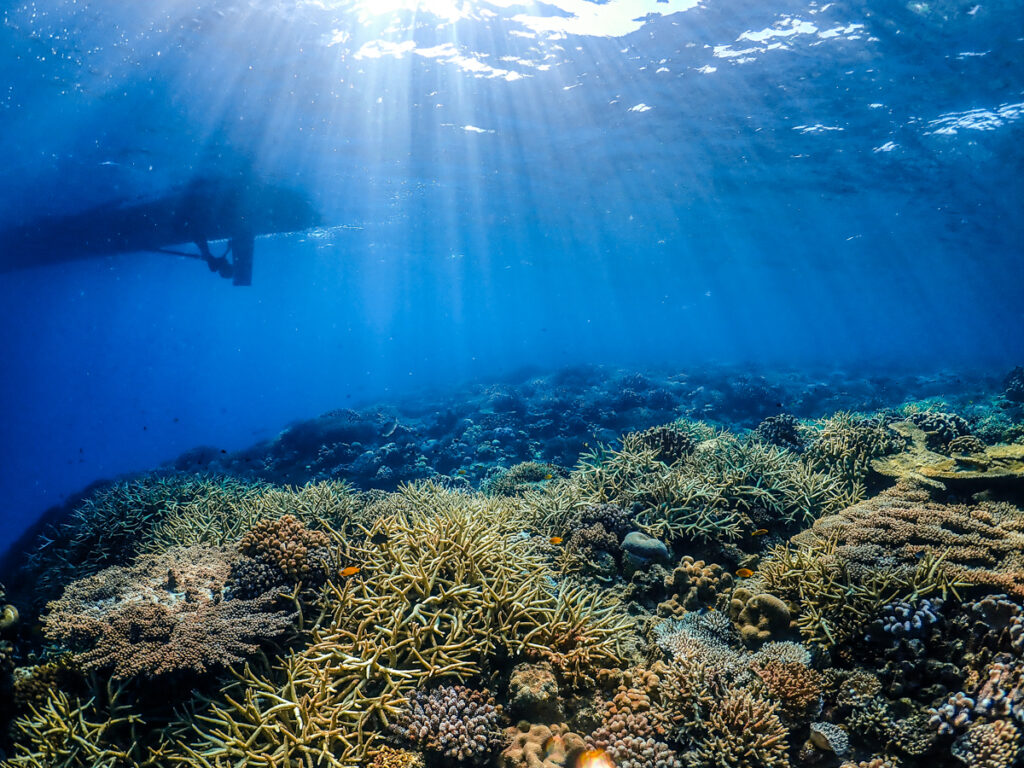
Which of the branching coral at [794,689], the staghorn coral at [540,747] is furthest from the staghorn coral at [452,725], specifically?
the branching coral at [794,689]

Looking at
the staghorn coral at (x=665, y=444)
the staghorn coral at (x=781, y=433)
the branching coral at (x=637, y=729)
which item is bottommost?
the staghorn coral at (x=781, y=433)

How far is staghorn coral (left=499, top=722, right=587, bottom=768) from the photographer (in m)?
3.50

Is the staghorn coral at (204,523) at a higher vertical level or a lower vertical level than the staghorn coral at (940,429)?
higher

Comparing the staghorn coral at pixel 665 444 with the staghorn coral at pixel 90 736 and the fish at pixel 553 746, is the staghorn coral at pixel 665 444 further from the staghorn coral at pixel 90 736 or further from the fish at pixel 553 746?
the staghorn coral at pixel 90 736

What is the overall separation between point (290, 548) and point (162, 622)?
3.77 feet

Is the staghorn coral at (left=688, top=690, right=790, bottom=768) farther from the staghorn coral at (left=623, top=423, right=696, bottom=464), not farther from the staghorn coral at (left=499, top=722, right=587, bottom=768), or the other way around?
the staghorn coral at (left=623, top=423, right=696, bottom=464)

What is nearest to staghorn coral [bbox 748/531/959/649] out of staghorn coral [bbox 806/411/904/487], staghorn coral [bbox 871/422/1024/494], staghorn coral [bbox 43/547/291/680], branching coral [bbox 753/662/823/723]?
branching coral [bbox 753/662/823/723]

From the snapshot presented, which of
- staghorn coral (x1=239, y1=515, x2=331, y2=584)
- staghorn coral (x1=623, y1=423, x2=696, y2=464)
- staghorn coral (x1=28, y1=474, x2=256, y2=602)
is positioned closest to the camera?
staghorn coral (x1=239, y1=515, x2=331, y2=584)

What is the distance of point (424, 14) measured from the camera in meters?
Answer: 16.0

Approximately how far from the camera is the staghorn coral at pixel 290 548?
190 inches

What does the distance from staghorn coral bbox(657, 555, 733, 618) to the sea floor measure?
0.09 ft

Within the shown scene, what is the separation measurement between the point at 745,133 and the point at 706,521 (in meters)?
24.6

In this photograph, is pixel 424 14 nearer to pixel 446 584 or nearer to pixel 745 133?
pixel 745 133

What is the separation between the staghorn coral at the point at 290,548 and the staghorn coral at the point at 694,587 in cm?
381
